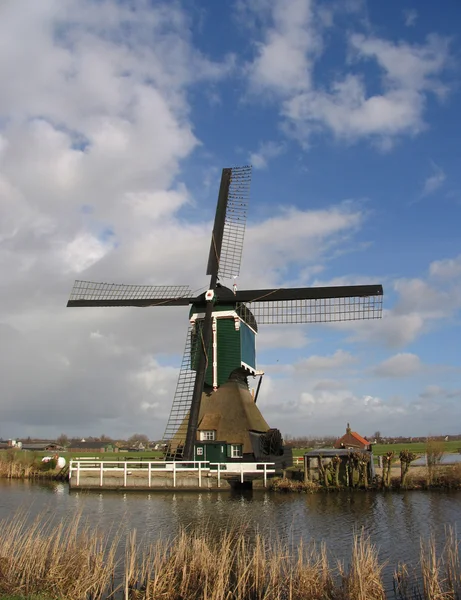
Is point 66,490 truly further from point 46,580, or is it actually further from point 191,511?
point 46,580

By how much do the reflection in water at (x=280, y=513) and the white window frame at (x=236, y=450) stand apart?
119 inches

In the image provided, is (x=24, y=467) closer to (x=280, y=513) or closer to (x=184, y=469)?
(x=184, y=469)

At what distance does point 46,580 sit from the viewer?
383 inches

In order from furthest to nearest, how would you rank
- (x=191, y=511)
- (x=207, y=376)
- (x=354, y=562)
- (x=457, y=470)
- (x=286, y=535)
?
(x=207, y=376) → (x=457, y=470) → (x=191, y=511) → (x=286, y=535) → (x=354, y=562)

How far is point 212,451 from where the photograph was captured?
29.4 metres

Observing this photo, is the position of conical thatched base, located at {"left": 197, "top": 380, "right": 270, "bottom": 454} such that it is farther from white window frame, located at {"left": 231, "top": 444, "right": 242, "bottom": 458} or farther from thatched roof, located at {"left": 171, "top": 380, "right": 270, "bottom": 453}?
white window frame, located at {"left": 231, "top": 444, "right": 242, "bottom": 458}

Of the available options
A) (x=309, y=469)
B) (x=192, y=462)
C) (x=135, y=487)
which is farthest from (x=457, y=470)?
(x=135, y=487)

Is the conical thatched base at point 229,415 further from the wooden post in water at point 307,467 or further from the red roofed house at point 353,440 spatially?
the red roofed house at point 353,440

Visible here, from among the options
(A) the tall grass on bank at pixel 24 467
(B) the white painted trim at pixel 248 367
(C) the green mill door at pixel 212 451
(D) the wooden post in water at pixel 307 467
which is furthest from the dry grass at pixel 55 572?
(A) the tall grass on bank at pixel 24 467

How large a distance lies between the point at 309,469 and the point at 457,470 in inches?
271

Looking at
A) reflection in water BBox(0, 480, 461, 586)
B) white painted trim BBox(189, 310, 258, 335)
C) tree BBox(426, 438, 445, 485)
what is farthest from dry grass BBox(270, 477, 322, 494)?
white painted trim BBox(189, 310, 258, 335)

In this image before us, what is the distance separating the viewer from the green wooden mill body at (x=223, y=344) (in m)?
30.9

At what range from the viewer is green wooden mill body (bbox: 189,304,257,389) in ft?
101

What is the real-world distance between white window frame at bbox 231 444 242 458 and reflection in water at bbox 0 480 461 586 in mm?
3028
